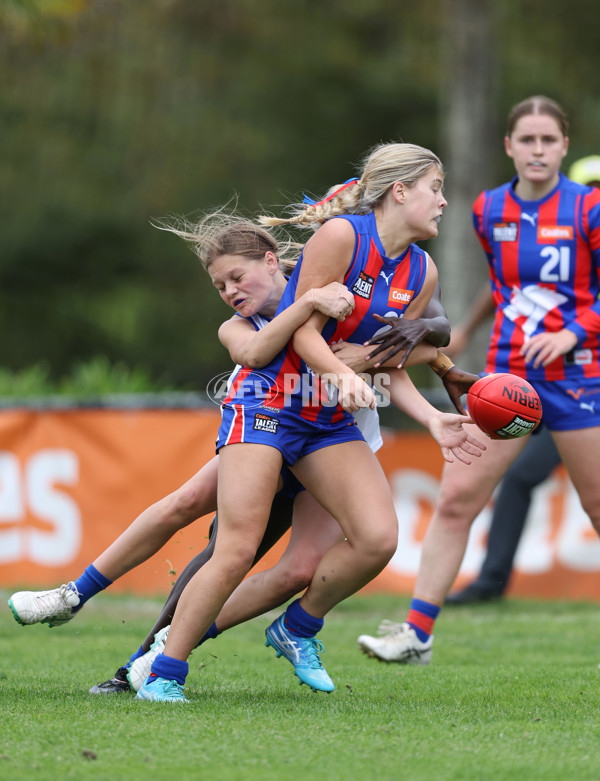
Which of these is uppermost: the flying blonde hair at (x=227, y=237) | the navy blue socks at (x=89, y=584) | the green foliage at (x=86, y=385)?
the flying blonde hair at (x=227, y=237)

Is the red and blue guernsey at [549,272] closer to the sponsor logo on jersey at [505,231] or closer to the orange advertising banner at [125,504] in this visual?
the sponsor logo on jersey at [505,231]

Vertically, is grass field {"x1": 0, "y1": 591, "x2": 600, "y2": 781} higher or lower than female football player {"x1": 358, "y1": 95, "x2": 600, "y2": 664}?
lower

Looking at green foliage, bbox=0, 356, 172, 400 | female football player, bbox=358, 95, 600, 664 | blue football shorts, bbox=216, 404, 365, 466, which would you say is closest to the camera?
blue football shorts, bbox=216, 404, 365, 466

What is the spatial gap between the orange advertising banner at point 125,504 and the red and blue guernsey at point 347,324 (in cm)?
410

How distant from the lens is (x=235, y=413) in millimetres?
4449

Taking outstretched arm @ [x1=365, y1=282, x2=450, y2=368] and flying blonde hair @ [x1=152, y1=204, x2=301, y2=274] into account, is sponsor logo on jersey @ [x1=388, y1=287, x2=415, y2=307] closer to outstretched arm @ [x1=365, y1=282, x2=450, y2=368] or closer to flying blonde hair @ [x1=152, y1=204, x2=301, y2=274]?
outstretched arm @ [x1=365, y1=282, x2=450, y2=368]

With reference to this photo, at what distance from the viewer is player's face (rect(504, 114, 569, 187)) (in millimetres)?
5660

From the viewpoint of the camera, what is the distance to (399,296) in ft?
14.8

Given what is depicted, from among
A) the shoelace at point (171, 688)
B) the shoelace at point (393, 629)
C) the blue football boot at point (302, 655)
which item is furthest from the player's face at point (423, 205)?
the shoelace at point (393, 629)

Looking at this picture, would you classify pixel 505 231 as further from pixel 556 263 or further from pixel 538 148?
pixel 538 148

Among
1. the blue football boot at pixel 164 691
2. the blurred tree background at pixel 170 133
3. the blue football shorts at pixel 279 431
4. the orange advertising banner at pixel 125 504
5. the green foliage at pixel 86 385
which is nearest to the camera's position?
the blue football boot at pixel 164 691

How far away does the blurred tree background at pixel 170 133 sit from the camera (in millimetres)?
21688

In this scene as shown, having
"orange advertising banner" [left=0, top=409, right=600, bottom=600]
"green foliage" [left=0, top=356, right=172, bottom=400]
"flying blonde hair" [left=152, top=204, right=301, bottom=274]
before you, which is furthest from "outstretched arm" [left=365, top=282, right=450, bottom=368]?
"green foliage" [left=0, top=356, right=172, bottom=400]

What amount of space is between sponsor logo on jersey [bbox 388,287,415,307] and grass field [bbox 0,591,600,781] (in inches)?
60.4
